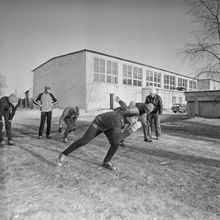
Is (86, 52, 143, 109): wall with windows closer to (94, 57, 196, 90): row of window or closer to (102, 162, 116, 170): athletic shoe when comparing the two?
(94, 57, 196, 90): row of window

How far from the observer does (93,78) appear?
2686 centimetres

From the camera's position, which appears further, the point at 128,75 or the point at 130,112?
the point at 128,75

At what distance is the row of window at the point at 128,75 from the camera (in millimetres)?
27891

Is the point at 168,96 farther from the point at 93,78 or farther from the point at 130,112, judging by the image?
the point at 130,112

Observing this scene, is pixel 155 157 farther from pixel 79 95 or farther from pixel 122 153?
pixel 79 95

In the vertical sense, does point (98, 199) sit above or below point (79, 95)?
below

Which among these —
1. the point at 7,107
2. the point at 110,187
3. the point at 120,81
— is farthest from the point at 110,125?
the point at 120,81

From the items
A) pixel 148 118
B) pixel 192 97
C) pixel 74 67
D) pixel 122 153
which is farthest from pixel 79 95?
pixel 122 153

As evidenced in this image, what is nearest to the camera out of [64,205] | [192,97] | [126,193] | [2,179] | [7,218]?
[7,218]

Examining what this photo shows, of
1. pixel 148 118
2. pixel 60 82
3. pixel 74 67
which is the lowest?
pixel 148 118

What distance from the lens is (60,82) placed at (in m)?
29.1

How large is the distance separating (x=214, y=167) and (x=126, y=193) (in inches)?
89.5

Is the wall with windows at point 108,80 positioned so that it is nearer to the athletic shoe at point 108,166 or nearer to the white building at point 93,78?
the white building at point 93,78

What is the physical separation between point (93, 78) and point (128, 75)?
7.90 meters
